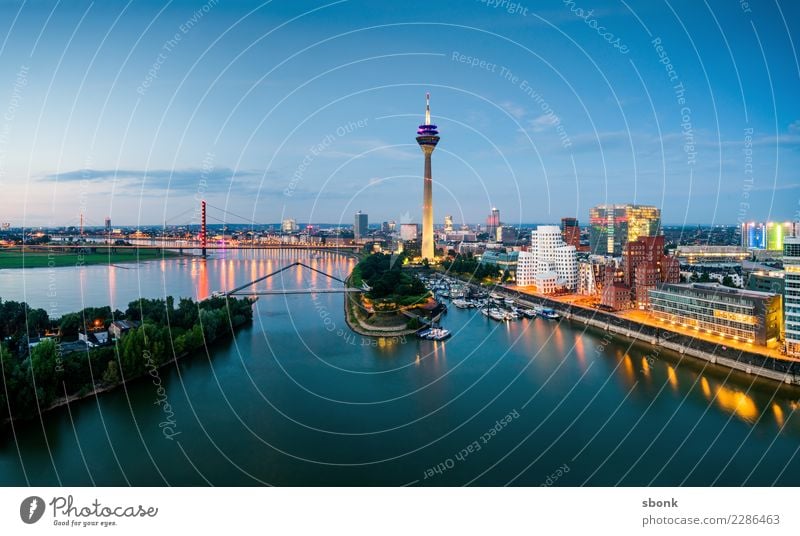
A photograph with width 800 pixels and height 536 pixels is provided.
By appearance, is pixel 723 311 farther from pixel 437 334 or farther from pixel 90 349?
pixel 90 349

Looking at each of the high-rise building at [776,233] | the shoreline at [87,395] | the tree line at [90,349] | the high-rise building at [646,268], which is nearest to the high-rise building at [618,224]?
the high-rise building at [776,233]

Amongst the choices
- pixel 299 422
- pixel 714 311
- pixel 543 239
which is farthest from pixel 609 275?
pixel 299 422

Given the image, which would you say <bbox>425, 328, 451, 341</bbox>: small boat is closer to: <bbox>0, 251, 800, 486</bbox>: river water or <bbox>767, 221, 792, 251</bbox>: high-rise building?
<bbox>0, 251, 800, 486</bbox>: river water

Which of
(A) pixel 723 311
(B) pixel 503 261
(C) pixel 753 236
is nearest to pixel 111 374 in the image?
(A) pixel 723 311

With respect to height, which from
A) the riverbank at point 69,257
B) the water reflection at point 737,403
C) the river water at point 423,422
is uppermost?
the riverbank at point 69,257

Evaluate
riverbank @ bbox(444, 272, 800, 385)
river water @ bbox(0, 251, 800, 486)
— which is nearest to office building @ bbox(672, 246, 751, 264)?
riverbank @ bbox(444, 272, 800, 385)

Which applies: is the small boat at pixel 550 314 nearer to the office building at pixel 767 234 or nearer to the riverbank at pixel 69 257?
the office building at pixel 767 234
